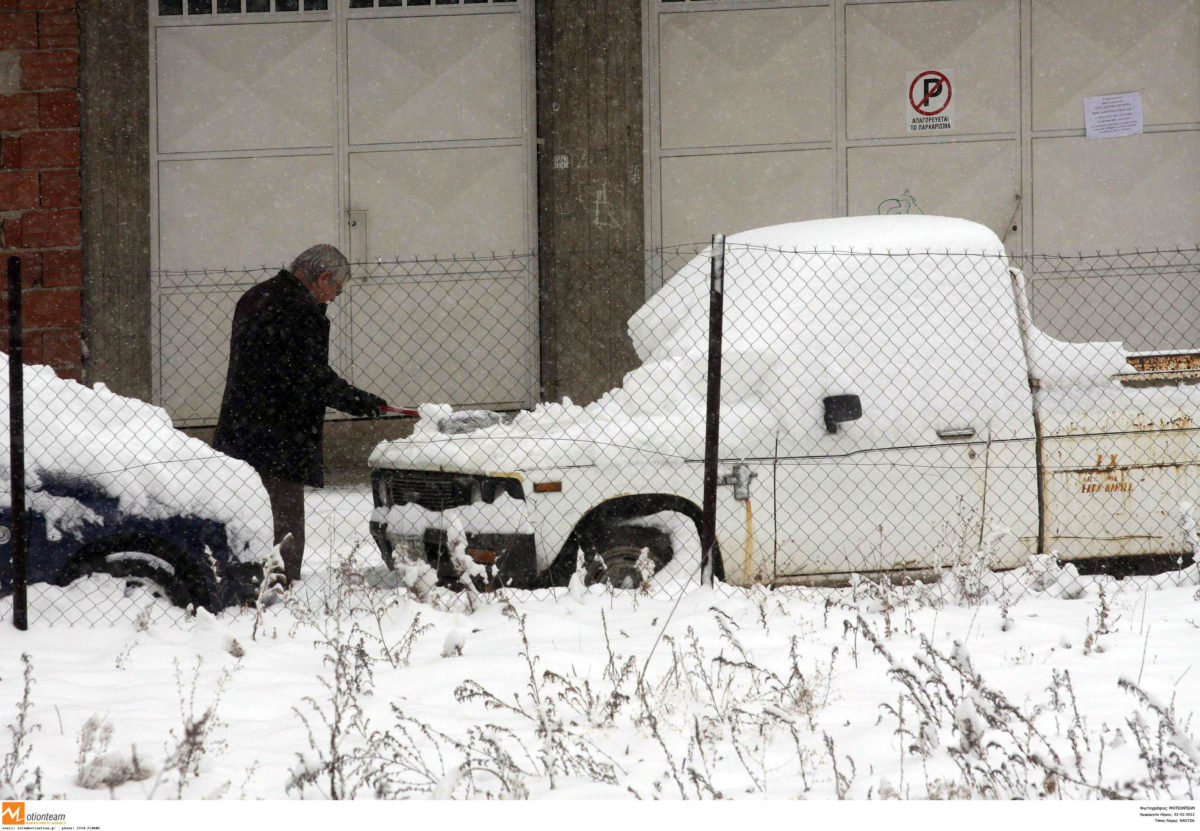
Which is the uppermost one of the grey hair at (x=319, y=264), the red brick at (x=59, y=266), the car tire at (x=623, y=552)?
the red brick at (x=59, y=266)

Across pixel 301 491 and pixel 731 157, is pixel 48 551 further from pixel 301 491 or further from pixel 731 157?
pixel 731 157

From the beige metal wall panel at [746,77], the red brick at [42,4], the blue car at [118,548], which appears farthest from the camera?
the beige metal wall panel at [746,77]

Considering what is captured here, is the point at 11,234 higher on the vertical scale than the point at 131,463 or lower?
higher

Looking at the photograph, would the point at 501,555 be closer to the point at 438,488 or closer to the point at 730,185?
the point at 438,488

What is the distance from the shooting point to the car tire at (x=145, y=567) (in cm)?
472

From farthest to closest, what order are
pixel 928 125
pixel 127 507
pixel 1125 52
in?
pixel 928 125
pixel 1125 52
pixel 127 507

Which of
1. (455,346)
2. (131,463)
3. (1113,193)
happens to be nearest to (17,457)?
(131,463)

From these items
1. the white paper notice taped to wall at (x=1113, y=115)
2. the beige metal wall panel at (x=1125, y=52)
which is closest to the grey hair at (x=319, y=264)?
the beige metal wall panel at (x=1125, y=52)

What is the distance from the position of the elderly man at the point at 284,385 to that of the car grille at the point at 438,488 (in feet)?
1.05

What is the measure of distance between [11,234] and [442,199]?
3.69 m

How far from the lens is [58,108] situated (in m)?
9.96

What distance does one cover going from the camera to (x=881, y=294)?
→ 5652 millimetres

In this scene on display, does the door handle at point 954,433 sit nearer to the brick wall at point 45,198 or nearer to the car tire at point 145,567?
the car tire at point 145,567

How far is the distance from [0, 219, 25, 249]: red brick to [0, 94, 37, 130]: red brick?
31.8 inches
